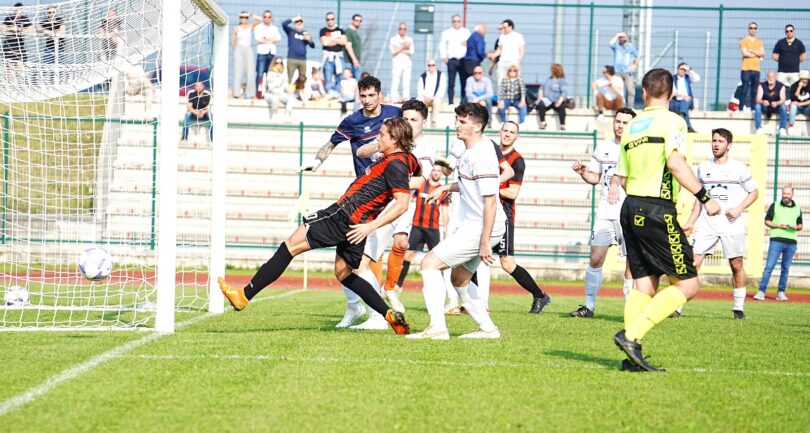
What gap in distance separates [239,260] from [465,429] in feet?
57.8

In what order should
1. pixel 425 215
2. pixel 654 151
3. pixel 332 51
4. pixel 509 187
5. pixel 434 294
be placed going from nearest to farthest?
pixel 654 151 < pixel 434 294 < pixel 509 187 < pixel 425 215 < pixel 332 51

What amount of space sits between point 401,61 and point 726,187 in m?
12.5

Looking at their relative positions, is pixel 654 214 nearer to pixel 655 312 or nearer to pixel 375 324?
pixel 655 312

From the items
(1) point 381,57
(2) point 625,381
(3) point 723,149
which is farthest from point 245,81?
(2) point 625,381

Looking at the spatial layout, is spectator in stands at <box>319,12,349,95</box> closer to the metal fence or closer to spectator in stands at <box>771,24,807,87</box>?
the metal fence

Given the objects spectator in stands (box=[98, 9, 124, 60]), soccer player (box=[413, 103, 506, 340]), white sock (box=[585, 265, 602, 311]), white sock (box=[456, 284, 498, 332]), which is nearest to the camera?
soccer player (box=[413, 103, 506, 340])

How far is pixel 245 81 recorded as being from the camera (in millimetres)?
24844

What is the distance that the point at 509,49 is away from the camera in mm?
23609

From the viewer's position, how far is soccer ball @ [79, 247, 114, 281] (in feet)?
33.4

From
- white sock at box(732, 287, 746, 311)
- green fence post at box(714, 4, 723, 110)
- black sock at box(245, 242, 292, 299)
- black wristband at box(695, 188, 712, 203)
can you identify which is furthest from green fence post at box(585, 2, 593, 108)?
black wristband at box(695, 188, 712, 203)

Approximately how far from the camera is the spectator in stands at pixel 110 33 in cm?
987

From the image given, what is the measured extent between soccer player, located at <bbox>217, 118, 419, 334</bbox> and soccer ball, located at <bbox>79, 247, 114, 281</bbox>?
217 cm

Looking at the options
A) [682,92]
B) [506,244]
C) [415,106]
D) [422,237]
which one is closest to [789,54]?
[682,92]

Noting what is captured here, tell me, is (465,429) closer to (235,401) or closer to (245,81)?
(235,401)
